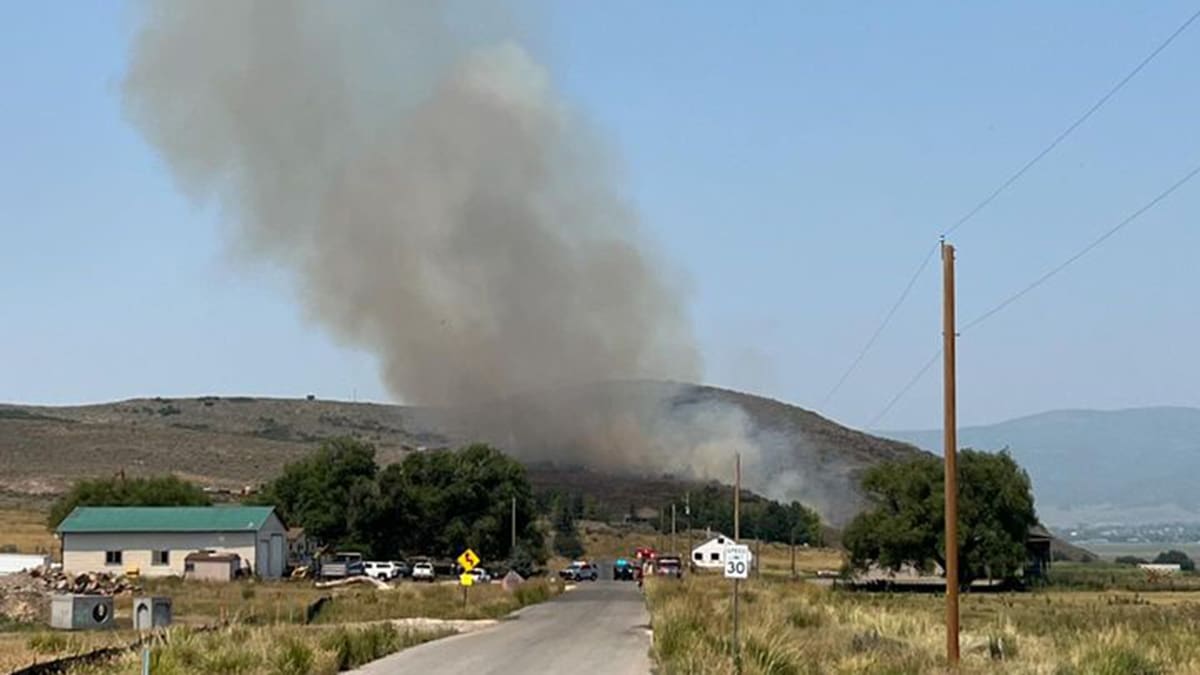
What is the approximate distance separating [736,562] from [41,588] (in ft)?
117

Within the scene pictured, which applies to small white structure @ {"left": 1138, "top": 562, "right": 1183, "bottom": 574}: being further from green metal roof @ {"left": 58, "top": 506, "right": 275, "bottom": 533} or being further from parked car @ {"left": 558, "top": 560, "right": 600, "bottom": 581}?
green metal roof @ {"left": 58, "top": 506, "right": 275, "bottom": 533}

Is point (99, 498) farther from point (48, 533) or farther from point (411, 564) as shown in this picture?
point (411, 564)

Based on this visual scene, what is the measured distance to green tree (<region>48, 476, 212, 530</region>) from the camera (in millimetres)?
95625

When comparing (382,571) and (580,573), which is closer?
(382,571)

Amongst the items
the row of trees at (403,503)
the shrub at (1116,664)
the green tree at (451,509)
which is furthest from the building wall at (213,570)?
the shrub at (1116,664)

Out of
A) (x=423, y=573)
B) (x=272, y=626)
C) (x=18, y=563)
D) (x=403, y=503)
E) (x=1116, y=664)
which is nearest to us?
(x=1116, y=664)

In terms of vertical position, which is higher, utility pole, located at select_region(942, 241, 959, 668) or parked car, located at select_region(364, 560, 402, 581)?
utility pole, located at select_region(942, 241, 959, 668)

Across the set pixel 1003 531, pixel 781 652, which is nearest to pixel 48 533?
pixel 1003 531

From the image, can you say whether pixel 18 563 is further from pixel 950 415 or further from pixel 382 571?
pixel 950 415

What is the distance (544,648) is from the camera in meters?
35.1

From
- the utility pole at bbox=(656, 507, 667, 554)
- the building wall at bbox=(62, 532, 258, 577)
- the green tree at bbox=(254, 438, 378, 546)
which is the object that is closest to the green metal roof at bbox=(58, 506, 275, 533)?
the building wall at bbox=(62, 532, 258, 577)

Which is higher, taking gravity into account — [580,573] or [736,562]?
[736,562]

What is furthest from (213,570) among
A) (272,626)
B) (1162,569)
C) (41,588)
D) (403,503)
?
(1162,569)

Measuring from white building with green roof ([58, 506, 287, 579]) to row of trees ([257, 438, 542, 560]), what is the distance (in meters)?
20.1
